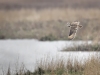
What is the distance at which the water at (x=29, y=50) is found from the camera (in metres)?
13.7

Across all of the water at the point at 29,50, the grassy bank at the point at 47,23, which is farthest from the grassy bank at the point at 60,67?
the grassy bank at the point at 47,23

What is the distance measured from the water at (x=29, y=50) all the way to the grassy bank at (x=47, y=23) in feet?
2.79

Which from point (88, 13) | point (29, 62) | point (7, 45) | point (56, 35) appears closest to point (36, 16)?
point (88, 13)

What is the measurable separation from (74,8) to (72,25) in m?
17.0

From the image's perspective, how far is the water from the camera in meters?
13.7

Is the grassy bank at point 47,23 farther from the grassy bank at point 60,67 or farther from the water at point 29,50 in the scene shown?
the grassy bank at point 60,67

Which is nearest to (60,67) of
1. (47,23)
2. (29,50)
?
(29,50)

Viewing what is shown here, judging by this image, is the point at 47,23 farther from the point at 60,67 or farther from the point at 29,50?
the point at 60,67

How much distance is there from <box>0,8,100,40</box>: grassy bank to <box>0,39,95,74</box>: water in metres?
0.85

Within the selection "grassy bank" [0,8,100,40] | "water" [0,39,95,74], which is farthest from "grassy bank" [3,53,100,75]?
"grassy bank" [0,8,100,40]

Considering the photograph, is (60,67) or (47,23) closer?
(60,67)

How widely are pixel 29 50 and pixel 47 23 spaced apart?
20.9 ft

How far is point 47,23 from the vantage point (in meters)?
23.4

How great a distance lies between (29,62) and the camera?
44.6ft
